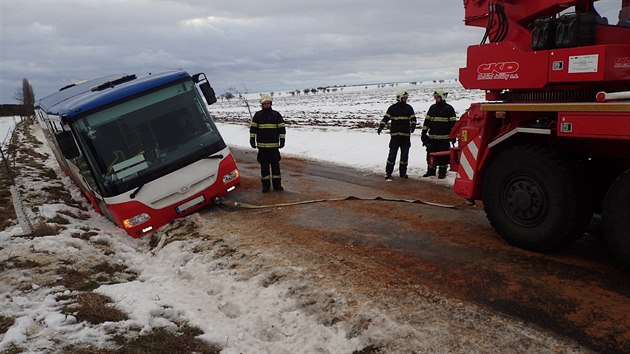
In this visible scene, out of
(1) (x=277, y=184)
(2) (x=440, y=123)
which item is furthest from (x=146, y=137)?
(2) (x=440, y=123)

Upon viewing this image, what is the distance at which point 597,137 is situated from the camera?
4.02 metres

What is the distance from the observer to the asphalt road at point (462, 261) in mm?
3631

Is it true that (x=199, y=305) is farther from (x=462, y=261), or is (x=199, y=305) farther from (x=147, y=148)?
(x=147, y=148)

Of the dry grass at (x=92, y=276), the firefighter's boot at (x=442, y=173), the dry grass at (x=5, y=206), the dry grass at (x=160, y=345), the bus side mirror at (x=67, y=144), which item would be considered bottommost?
the dry grass at (x=92, y=276)

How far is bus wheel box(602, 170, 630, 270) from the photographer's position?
12.7 ft

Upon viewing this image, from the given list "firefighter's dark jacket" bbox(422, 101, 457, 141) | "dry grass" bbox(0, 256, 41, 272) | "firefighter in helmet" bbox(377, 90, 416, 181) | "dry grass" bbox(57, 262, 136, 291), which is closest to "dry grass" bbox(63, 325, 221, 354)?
"dry grass" bbox(57, 262, 136, 291)

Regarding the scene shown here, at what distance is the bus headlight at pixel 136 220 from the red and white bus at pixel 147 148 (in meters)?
0.02

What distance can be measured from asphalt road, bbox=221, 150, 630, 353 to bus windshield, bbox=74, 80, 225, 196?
58.7 inches

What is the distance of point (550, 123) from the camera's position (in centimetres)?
452

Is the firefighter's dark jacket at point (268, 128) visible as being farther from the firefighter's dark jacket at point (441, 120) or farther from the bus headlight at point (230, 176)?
the firefighter's dark jacket at point (441, 120)

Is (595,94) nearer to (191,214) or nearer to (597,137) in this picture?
(597,137)

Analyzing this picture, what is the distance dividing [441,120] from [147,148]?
605cm

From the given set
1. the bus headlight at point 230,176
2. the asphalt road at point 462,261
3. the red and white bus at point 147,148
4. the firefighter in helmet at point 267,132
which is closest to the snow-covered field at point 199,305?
Result: the asphalt road at point 462,261

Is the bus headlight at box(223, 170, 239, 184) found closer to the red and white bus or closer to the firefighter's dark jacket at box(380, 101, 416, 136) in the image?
the red and white bus
